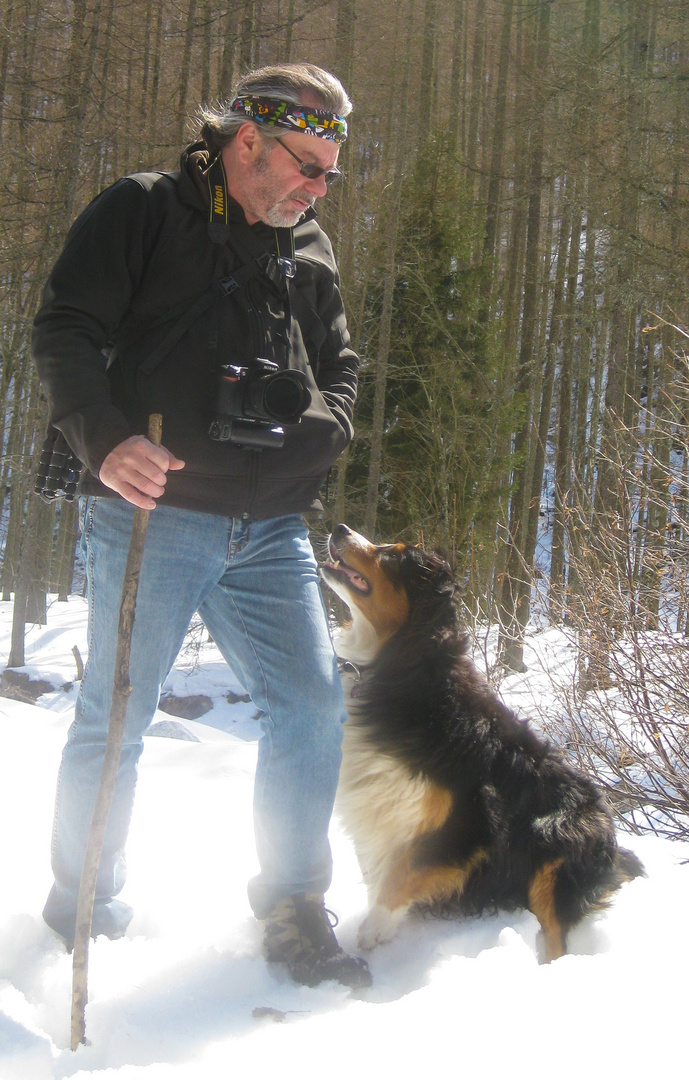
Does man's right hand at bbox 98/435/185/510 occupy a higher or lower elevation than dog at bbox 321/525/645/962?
higher

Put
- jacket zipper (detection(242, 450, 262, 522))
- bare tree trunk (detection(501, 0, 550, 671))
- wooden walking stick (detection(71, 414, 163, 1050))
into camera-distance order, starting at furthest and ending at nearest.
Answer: bare tree trunk (detection(501, 0, 550, 671)) → jacket zipper (detection(242, 450, 262, 522)) → wooden walking stick (detection(71, 414, 163, 1050))

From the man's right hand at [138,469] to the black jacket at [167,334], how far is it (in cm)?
4

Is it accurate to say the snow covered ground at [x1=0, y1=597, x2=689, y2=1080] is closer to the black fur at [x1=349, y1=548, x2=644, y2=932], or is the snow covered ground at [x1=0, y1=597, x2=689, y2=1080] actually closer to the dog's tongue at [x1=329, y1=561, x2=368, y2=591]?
the black fur at [x1=349, y1=548, x2=644, y2=932]

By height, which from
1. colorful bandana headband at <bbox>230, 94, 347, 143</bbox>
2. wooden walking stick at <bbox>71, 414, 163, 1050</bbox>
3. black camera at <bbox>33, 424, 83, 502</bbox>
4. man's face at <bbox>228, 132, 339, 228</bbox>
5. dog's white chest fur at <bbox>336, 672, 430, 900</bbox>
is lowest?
dog's white chest fur at <bbox>336, 672, 430, 900</bbox>

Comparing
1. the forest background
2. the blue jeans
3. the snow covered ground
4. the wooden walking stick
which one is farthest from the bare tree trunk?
the wooden walking stick

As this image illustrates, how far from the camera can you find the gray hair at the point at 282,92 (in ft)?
6.44

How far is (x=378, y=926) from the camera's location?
7.78 ft

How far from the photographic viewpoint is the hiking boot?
195cm

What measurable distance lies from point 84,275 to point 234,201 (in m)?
0.47

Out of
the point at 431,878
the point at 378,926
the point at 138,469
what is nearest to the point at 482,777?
the point at 431,878

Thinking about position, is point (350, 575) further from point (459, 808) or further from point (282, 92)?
point (282, 92)

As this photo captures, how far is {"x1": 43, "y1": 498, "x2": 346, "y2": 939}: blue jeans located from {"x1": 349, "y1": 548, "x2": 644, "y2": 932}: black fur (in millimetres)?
595

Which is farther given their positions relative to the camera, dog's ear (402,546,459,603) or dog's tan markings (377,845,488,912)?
dog's ear (402,546,459,603)

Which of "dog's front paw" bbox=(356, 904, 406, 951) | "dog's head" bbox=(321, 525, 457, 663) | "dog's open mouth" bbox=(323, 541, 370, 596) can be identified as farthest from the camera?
"dog's open mouth" bbox=(323, 541, 370, 596)
